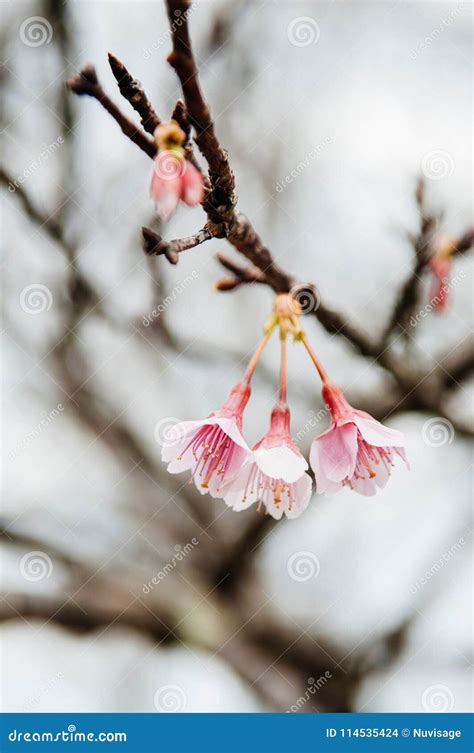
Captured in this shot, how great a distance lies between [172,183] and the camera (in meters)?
1.00

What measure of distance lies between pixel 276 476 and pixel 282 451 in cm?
8

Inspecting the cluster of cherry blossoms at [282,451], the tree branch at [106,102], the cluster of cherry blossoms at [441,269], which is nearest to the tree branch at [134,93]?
the tree branch at [106,102]

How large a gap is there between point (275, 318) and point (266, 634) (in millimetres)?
2655

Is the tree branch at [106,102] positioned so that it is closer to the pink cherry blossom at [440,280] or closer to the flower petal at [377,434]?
the flower petal at [377,434]

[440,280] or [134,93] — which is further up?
[440,280]

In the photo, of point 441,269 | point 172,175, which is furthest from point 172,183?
point 441,269

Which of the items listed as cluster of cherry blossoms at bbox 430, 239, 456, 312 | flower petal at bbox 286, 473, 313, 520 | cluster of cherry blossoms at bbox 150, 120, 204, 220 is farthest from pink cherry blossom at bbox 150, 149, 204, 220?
cluster of cherry blossoms at bbox 430, 239, 456, 312

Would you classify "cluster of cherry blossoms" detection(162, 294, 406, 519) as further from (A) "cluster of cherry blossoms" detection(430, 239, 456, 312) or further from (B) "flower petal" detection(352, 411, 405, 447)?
(A) "cluster of cherry blossoms" detection(430, 239, 456, 312)

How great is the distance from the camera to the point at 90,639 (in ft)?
8.98

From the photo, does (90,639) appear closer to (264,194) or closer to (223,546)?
(223,546)

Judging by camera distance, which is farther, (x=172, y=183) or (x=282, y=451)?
(x=282, y=451)

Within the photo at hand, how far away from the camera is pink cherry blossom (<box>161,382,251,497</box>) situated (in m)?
1.27

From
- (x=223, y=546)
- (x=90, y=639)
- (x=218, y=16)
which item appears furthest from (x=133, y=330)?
(x=218, y=16)

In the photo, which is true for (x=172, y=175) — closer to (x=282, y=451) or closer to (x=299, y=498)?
(x=282, y=451)
